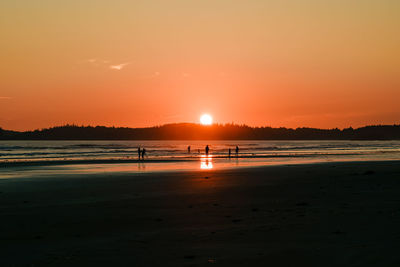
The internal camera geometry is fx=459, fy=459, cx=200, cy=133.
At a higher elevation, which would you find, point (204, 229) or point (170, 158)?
point (170, 158)

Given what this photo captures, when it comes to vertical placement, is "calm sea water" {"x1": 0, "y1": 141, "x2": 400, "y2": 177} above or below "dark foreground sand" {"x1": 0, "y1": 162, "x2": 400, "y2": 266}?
above

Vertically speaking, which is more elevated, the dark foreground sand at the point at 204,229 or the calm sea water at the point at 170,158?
the calm sea water at the point at 170,158

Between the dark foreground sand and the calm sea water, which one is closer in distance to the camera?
the dark foreground sand

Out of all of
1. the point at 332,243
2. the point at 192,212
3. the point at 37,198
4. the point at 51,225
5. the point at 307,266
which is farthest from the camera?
the point at 37,198

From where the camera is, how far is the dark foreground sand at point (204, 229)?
854cm

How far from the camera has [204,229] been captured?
1141 centimetres

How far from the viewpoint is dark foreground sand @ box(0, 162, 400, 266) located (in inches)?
336

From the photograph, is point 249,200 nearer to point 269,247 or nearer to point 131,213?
point 131,213

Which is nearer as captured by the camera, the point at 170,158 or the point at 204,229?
the point at 204,229

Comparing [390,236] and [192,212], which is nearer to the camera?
[390,236]

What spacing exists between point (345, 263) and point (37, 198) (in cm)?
1441

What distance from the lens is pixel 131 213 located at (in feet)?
47.3

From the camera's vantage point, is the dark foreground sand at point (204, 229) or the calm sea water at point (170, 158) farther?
the calm sea water at point (170, 158)

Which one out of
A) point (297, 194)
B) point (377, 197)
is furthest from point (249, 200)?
point (377, 197)
